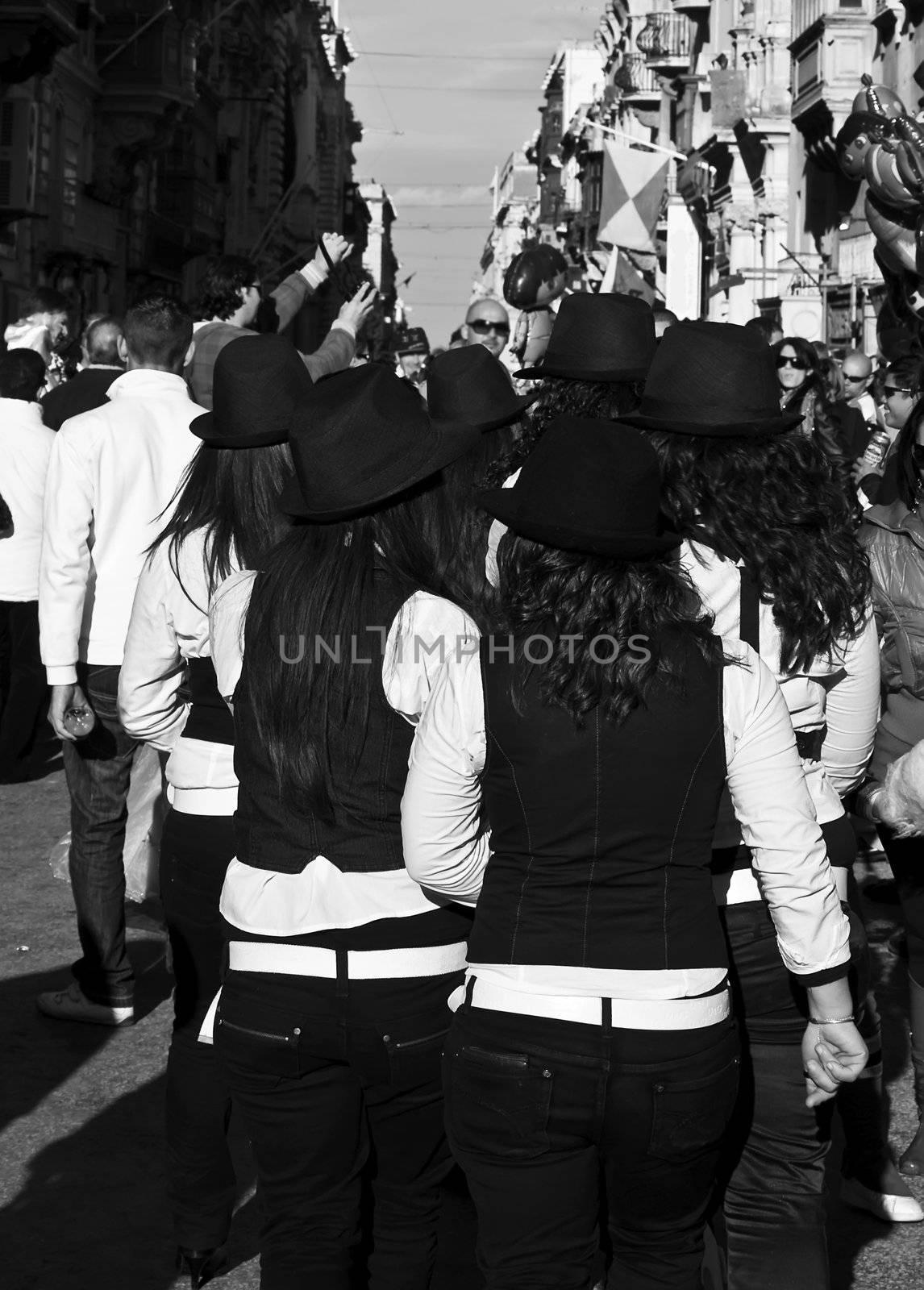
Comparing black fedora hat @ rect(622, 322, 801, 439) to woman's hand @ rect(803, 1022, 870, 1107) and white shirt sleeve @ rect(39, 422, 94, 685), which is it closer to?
woman's hand @ rect(803, 1022, 870, 1107)

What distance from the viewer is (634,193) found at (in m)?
21.7

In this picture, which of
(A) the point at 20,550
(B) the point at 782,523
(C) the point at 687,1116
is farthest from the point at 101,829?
(A) the point at 20,550

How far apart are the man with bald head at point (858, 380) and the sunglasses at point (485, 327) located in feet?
26.0

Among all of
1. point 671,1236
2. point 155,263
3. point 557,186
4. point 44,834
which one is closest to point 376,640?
point 671,1236

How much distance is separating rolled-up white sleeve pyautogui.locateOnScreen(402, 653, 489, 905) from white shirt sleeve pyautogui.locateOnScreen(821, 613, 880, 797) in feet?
3.02

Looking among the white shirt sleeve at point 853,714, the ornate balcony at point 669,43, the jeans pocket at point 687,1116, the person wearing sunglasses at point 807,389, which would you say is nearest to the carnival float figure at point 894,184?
the person wearing sunglasses at point 807,389

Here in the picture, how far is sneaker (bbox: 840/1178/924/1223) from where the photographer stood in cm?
445

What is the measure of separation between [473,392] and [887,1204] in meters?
2.40

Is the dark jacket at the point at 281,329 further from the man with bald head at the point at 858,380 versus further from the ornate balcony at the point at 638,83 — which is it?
the ornate balcony at the point at 638,83

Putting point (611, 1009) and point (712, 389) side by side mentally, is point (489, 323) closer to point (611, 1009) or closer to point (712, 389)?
point (712, 389)

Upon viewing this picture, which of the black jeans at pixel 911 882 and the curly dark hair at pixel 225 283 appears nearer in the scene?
the black jeans at pixel 911 882

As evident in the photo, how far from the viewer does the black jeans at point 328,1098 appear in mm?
3119

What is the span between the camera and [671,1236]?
2959 mm

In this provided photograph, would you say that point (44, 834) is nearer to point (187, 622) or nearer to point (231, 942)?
point (187, 622)
